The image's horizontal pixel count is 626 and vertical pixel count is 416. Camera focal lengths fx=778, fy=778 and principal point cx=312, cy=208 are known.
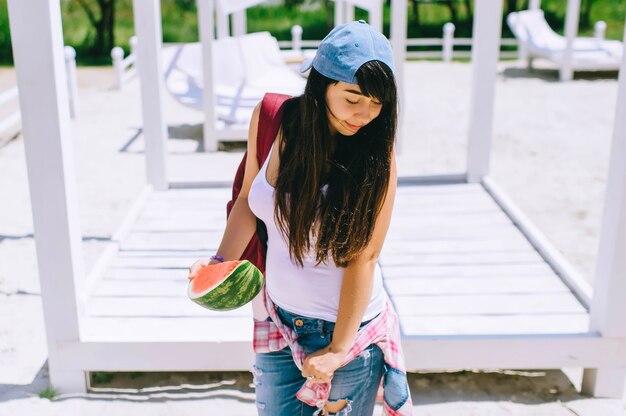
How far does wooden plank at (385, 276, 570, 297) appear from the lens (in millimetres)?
3887

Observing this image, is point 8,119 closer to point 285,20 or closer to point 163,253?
point 163,253

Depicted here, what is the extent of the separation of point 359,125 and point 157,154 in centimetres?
389

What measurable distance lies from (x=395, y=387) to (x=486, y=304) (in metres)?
1.77

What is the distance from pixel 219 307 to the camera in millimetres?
1943

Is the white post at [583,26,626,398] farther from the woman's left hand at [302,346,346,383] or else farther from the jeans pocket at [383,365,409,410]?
the woman's left hand at [302,346,346,383]

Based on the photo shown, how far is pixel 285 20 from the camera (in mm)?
21906

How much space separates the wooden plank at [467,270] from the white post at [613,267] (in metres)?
0.72

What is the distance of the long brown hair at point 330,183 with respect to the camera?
1917mm

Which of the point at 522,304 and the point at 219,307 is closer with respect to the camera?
the point at 219,307

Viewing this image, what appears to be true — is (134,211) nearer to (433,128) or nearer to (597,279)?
(597,279)

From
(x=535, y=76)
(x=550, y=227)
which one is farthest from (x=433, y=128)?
(x=535, y=76)

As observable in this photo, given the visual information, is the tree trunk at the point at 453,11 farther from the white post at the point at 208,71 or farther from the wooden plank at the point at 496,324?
the wooden plank at the point at 496,324

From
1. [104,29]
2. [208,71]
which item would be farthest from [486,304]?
[104,29]

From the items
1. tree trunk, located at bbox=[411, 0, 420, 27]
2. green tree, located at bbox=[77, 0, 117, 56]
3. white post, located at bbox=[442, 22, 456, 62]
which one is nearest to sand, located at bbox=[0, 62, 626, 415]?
white post, located at bbox=[442, 22, 456, 62]
